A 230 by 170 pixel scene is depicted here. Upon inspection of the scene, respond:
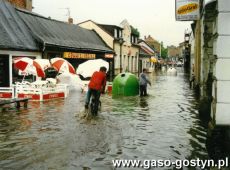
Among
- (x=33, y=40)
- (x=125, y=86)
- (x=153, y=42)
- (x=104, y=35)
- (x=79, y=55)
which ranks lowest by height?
(x=125, y=86)

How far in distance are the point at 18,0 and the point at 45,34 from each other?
10254 millimetres

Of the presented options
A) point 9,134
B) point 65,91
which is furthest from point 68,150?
point 65,91

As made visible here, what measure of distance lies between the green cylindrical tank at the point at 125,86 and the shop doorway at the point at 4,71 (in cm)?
613

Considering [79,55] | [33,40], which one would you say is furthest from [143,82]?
[79,55]

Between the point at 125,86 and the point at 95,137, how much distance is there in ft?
39.9

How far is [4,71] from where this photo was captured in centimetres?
2292

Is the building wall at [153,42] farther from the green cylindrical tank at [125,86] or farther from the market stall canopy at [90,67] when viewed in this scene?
the green cylindrical tank at [125,86]

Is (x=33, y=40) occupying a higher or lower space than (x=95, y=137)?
higher

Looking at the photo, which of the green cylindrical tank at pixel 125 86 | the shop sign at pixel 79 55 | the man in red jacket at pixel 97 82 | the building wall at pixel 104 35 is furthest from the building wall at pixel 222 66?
the building wall at pixel 104 35

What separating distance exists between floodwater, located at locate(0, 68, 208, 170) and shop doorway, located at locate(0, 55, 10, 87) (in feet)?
25.7

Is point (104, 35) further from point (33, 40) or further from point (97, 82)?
point (97, 82)

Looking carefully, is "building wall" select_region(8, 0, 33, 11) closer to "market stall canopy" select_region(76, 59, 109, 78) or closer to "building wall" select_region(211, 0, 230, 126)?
"market stall canopy" select_region(76, 59, 109, 78)

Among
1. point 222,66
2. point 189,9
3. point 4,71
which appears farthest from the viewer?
point 4,71

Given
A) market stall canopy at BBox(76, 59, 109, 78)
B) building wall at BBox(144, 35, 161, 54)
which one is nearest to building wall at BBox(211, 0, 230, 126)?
market stall canopy at BBox(76, 59, 109, 78)
